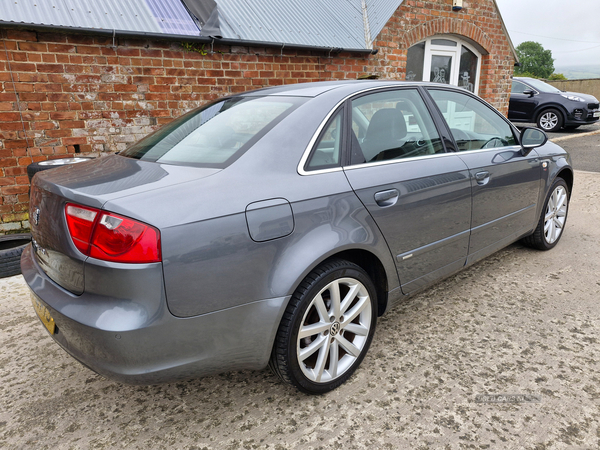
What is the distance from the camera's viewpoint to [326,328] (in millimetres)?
2160

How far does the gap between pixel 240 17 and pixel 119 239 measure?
208 inches

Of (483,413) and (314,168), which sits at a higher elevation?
(314,168)

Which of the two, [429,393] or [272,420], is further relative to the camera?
[429,393]

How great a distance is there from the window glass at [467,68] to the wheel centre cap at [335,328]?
8952 millimetres

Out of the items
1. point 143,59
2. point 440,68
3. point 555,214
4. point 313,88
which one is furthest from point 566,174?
point 440,68

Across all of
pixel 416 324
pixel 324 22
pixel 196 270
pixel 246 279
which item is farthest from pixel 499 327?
pixel 324 22

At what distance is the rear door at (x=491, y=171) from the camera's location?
299cm

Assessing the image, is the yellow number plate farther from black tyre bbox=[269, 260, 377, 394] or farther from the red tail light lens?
black tyre bbox=[269, 260, 377, 394]

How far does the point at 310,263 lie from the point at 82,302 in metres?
0.95

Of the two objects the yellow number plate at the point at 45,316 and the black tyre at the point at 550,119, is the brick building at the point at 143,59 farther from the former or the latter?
the black tyre at the point at 550,119

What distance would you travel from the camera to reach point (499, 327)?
283 cm

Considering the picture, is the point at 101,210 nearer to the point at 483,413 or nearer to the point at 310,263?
the point at 310,263

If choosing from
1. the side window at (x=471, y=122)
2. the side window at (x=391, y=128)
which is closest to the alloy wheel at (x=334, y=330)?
the side window at (x=391, y=128)

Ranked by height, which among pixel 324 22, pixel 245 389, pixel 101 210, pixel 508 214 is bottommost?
pixel 245 389
